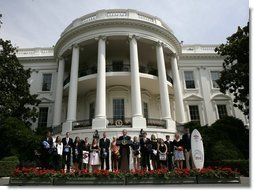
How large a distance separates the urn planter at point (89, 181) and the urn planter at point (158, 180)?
11.4 inches

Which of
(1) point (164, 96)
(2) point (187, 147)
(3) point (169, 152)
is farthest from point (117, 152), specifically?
(1) point (164, 96)

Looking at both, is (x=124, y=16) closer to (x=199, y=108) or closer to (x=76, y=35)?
(x=76, y=35)

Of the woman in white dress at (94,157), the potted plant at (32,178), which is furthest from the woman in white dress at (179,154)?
the potted plant at (32,178)

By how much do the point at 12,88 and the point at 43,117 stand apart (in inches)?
193

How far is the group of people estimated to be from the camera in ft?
29.0

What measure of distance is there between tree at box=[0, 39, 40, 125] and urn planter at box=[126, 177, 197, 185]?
39.4 feet

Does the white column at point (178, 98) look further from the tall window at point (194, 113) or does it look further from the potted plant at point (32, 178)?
the potted plant at point (32, 178)

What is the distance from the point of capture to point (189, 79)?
23266 millimetres

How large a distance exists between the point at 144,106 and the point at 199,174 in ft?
43.6

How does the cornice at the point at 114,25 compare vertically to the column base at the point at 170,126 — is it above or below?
above

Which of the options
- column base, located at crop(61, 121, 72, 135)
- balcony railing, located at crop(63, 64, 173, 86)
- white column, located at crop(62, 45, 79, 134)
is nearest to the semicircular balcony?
balcony railing, located at crop(63, 64, 173, 86)

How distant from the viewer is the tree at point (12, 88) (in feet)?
52.9

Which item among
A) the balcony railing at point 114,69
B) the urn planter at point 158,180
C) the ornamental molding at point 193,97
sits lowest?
the urn planter at point 158,180

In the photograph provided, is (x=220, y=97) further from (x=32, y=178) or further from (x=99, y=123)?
(x=32, y=178)
